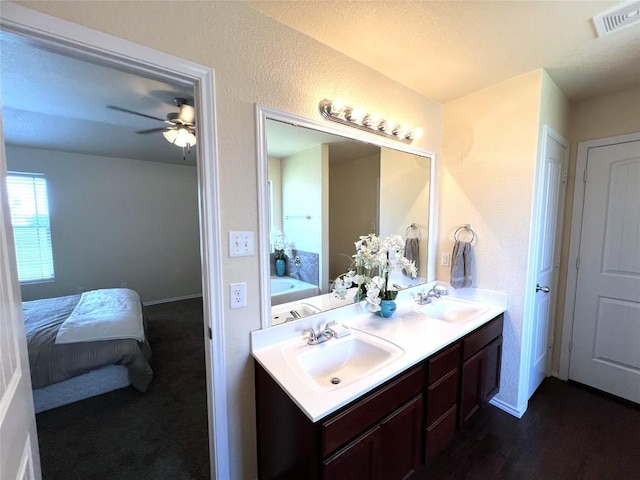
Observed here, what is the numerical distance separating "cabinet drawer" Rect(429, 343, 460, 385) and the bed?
231 centimetres

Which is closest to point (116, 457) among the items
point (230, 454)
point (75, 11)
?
point (230, 454)

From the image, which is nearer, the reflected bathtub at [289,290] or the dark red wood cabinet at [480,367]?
the reflected bathtub at [289,290]

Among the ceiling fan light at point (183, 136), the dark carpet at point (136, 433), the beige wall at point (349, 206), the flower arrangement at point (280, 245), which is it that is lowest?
the dark carpet at point (136, 433)

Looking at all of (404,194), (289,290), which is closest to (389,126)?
(404,194)

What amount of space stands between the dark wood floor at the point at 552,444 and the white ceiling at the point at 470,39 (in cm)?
242

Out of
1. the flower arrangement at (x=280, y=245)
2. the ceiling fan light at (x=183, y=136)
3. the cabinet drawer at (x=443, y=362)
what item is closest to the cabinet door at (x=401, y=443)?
the cabinet drawer at (x=443, y=362)

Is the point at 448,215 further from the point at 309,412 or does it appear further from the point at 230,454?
the point at 230,454

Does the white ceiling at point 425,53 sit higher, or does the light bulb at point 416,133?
the white ceiling at point 425,53

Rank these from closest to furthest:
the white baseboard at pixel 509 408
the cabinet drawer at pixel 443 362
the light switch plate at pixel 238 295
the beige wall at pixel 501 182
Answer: the light switch plate at pixel 238 295 → the cabinet drawer at pixel 443 362 → the beige wall at pixel 501 182 → the white baseboard at pixel 509 408

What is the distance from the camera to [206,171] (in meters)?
1.17

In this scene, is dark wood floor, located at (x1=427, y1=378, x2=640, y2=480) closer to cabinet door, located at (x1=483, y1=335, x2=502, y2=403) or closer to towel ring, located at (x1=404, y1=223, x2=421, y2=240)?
cabinet door, located at (x1=483, y1=335, x2=502, y2=403)

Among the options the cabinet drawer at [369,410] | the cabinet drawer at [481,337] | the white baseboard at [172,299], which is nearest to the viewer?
the cabinet drawer at [369,410]

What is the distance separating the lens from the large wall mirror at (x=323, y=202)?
143 centimetres

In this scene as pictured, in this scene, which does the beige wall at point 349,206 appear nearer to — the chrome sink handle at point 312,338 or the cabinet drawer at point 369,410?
the chrome sink handle at point 312,338
